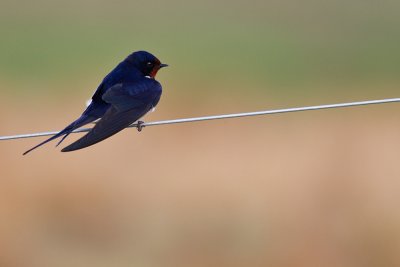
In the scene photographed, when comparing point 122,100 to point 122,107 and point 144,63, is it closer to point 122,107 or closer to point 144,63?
point 122,107

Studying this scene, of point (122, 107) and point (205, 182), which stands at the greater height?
point (122, 107)

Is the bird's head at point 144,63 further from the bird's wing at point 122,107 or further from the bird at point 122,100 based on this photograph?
the bird's wing at point 122,107

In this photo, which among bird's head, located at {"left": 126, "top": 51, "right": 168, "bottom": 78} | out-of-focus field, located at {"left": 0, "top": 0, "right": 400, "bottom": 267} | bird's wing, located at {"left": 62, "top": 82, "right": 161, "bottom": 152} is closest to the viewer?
bird's wing, located at {"left": 62, "top": 82, "right": 161, "bottom": 152}

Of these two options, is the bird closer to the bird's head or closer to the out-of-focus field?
the bird's head

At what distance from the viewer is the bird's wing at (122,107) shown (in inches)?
Result: 151

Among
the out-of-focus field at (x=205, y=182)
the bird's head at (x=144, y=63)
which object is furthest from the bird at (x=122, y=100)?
the out-of-focus field at (x=205, y=182)

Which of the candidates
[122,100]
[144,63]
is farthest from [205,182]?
[122,100]

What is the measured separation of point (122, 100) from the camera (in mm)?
4172

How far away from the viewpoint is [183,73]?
9.41m

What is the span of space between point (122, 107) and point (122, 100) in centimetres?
7

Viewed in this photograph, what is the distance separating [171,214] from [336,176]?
947mm

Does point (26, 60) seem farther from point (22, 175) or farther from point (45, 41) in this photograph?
point (22, 175)

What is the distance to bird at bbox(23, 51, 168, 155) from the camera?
389 centimetres

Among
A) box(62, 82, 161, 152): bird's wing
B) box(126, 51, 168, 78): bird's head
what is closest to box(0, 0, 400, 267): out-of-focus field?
box(126, 51, 168, 78): bird's head
